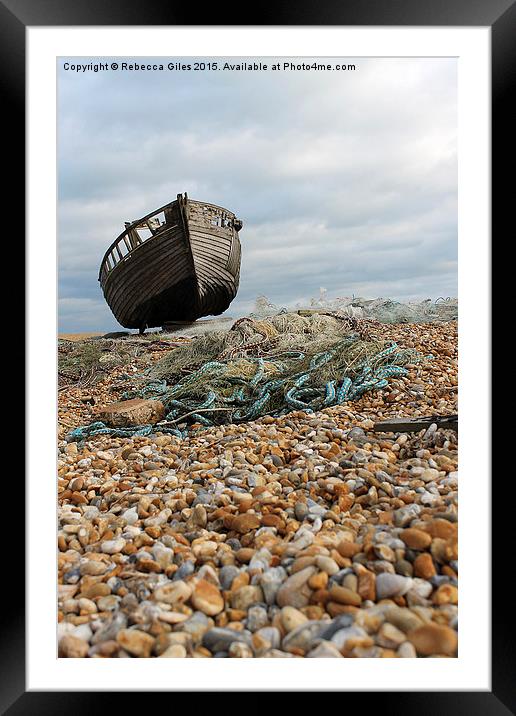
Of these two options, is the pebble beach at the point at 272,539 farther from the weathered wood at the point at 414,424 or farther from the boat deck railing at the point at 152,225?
the boat deck railing at the point at 152,225

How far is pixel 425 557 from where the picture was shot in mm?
1312

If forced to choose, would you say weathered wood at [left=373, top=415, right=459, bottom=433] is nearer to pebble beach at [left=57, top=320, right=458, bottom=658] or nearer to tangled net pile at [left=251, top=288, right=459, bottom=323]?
pebble beach at [left=57, top=320, right=458, bottom=658]

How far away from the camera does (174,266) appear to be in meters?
2.49

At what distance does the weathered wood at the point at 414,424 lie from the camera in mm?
1681

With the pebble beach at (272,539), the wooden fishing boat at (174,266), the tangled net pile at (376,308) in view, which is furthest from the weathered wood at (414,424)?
the wooden fishing boat at (174,266)

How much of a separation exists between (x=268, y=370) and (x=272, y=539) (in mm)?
1014

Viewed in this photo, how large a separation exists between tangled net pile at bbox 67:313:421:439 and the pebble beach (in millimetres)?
177

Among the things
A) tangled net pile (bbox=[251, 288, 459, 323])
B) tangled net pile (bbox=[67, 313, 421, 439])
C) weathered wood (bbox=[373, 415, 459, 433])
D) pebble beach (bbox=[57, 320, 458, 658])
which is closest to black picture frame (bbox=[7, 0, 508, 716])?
→ pebble beach (bbox=[57, 320, 458, 658])
